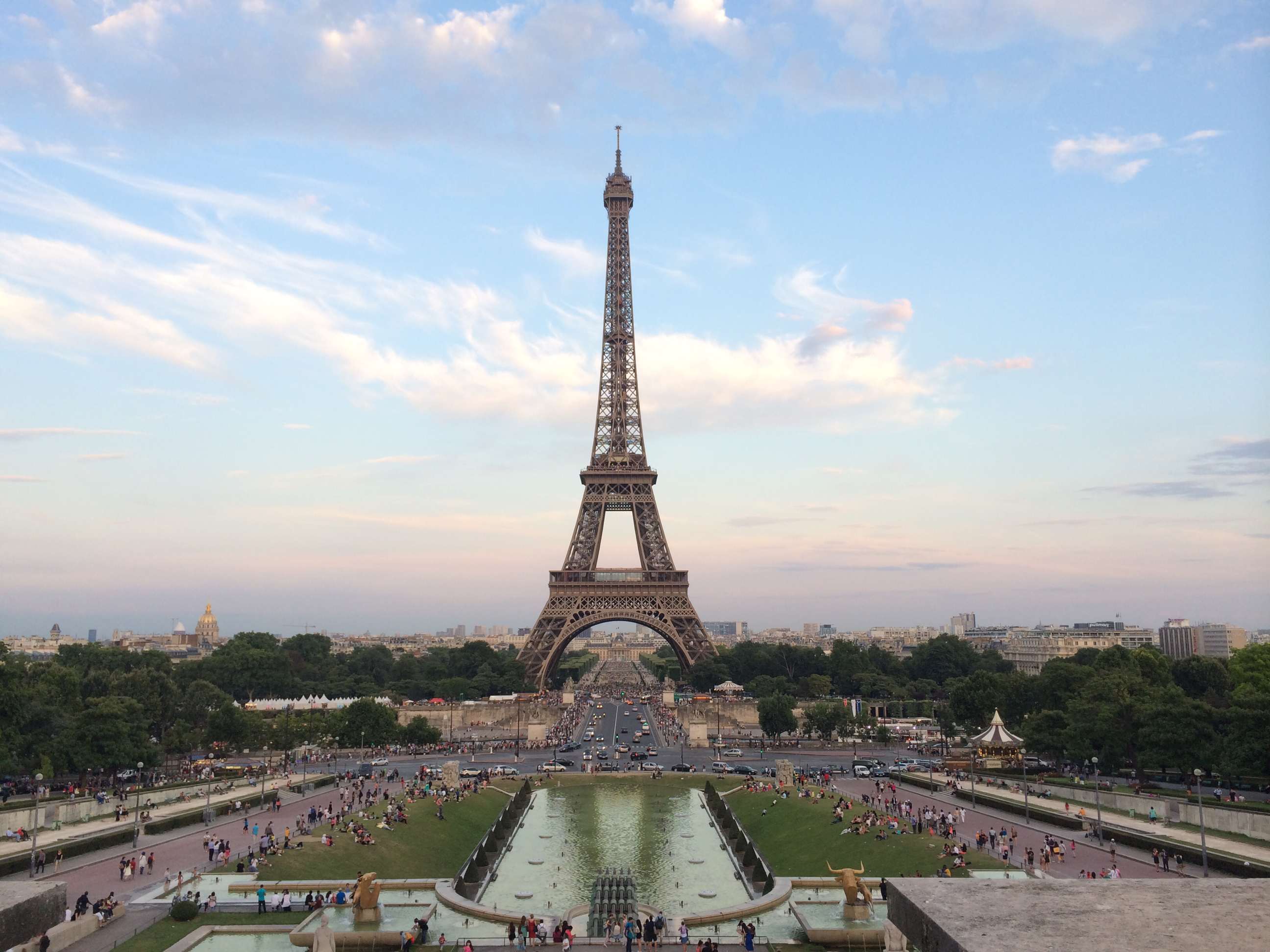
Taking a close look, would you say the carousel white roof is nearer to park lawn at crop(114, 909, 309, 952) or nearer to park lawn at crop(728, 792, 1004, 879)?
park lawn at crop(728, 792, 1004, 879)

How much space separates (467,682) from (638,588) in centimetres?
3135

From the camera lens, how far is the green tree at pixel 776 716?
90000 mm

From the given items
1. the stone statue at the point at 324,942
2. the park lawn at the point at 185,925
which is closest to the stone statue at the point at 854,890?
the stone statue at the point at 324,942

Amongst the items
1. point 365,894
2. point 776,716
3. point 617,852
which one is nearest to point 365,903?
point 365,894

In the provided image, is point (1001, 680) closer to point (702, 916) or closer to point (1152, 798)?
point (1152, 798)

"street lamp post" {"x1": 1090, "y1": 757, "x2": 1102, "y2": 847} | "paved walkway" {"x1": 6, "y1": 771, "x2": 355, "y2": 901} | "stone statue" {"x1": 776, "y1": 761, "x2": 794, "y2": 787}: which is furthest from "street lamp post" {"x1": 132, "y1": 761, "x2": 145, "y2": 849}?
"street lamp post" {"x1": 1090, "y1": 757, "x2": 1102, "y2": 847}

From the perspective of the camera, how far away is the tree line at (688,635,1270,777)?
5391cm

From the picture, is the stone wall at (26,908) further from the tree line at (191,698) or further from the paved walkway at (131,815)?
the tree line at (191,698)

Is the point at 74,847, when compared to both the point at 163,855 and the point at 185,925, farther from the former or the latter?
the point at 185,925

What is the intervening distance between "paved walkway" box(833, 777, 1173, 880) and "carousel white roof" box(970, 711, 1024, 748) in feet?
28.6

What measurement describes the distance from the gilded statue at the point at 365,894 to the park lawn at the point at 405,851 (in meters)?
7.22

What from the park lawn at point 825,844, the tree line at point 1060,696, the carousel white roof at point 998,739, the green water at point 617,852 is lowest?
the green water at point 617,852

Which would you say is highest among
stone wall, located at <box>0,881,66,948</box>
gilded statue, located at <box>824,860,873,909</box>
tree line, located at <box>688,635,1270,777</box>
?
stone wall, located at <box>0,881,66,948</box>

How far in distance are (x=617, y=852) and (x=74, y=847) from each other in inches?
921
